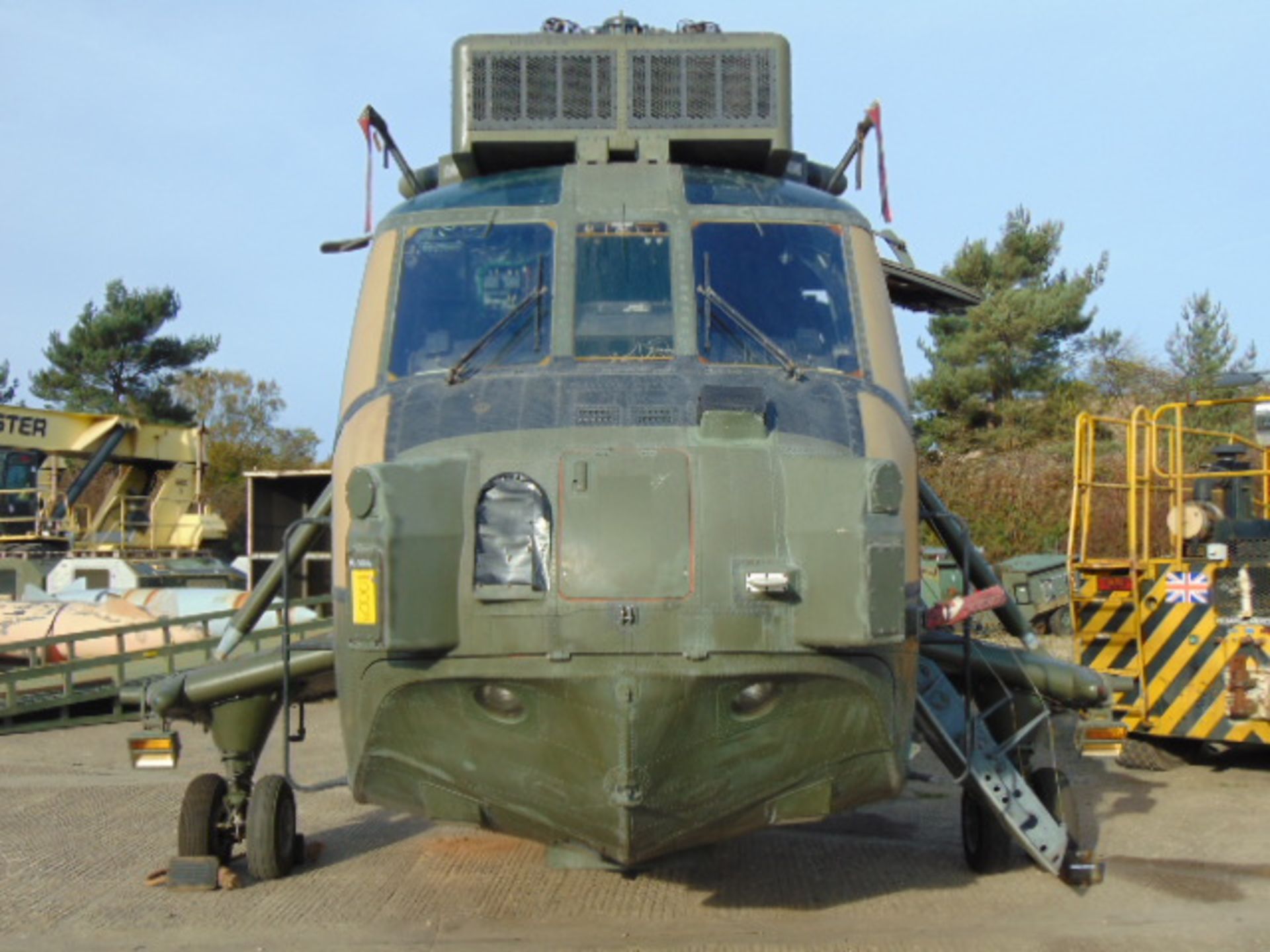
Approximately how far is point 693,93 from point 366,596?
2935mm

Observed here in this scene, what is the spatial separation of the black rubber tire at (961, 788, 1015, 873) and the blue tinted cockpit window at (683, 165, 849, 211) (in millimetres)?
2835

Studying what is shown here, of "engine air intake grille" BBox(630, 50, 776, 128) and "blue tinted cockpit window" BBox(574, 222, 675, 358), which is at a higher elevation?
"engine air intake grille" BBox(630, 50, 776, 128)

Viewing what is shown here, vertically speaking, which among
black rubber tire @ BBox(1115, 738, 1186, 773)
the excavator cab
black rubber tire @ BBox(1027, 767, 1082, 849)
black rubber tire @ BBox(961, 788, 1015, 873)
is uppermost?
the excavator cab

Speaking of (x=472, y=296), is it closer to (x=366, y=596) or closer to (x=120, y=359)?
(x=366, y=596)

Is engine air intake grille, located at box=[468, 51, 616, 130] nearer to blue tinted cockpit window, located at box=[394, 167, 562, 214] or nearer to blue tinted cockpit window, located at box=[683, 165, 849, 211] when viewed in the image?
blue tinted cockpit window, located at box=[394, 167, 562, 214]

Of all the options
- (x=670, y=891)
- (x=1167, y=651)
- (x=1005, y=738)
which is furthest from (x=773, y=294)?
(x=1167, y=651)

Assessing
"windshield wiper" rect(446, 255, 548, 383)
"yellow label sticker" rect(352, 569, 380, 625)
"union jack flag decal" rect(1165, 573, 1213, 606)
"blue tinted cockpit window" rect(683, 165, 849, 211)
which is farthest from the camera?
"union jack flag decal" rect(1165, 573, 1213, 606)

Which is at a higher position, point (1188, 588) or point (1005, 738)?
point (1188, 588)

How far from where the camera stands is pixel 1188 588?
988cm

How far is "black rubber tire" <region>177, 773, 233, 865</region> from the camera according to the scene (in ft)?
23.0

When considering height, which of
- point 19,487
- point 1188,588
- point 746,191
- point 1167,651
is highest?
point 746,191

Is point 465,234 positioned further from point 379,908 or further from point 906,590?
point 379,908

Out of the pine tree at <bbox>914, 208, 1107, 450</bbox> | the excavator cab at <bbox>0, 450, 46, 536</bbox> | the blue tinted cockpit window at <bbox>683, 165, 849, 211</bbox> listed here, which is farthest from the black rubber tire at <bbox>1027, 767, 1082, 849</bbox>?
the pine tree at <bbox>914, 208, 1107, 450</bbox>

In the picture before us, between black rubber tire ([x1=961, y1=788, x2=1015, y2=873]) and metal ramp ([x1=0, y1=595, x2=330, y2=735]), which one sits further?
metal ramp ([x1=0, y1=595, x2=330, y2=735])
